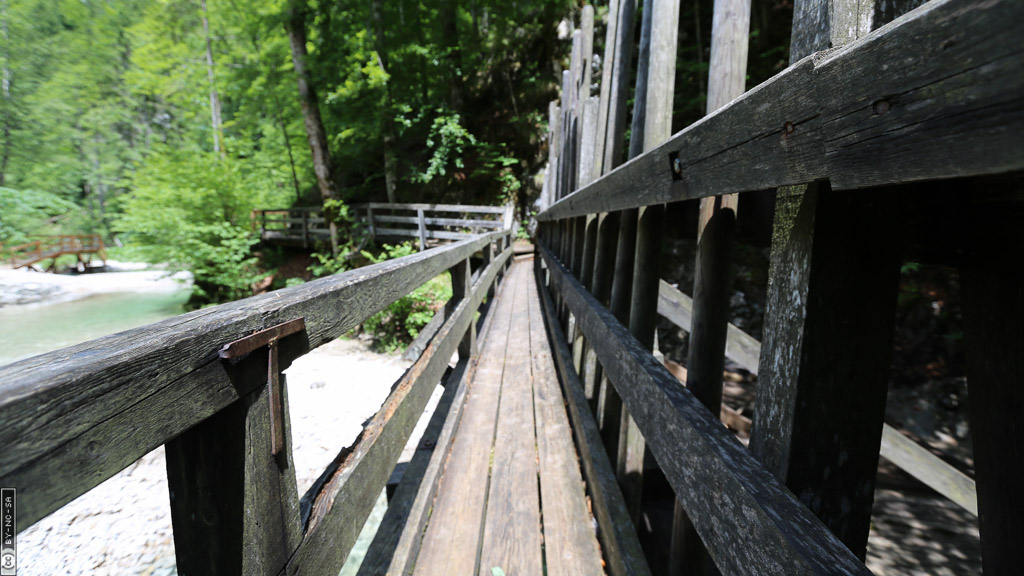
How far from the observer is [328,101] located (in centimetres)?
1245

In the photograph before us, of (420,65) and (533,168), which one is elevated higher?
(420,65)

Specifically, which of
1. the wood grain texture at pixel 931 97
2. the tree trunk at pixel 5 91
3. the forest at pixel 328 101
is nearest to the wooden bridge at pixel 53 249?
the forest at pixel 328 101

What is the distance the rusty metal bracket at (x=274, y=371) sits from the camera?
0.69 metres

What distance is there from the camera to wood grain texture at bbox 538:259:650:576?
1374mm

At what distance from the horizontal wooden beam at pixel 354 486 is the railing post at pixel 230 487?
0.14 m

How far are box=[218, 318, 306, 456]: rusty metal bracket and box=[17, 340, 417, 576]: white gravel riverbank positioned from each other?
7.49 ft

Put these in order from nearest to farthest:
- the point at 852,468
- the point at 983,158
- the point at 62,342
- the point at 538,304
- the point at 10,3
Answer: the point at 983,158
the point at 852,468
the point at 538,304
the point at 62,342
the point at 10,3

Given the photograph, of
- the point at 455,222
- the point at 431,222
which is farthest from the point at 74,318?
the point at 455,222

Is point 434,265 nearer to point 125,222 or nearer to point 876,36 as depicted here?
point 876,36

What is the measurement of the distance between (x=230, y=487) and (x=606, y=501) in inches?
53.6

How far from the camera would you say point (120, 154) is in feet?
99.4

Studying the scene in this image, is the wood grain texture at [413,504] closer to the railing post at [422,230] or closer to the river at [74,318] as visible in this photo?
the river at [74,318]

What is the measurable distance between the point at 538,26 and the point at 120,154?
110ft

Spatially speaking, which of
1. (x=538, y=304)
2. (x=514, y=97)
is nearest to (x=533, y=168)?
(x=514, y=97)
